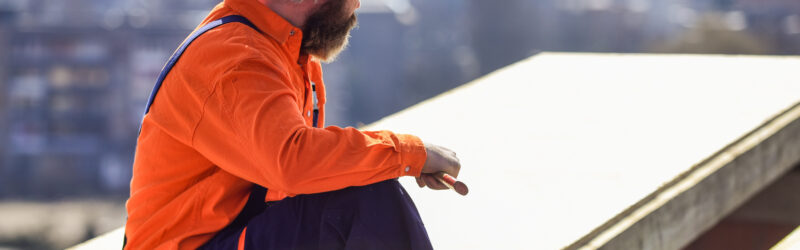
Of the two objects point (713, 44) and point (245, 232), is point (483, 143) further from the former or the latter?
point (713, 44)

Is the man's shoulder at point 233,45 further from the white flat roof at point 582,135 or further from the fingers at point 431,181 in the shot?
the white flat roof at point 582,135

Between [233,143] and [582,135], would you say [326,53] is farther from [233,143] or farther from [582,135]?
[582,135]

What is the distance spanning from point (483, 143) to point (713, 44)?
44.0 m

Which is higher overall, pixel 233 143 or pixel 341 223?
pixel 233 143

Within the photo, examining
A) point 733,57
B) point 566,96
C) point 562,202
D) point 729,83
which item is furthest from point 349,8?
point 733,57

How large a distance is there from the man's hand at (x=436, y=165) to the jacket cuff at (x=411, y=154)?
0.06 feet

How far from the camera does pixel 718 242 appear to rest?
155 inches

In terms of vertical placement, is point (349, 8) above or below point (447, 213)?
above

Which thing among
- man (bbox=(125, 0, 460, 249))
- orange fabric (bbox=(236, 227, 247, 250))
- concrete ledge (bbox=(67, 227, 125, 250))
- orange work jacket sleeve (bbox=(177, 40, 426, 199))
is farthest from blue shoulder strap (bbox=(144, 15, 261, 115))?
concrete ledge (bbox=(67, 227, 125, 250))

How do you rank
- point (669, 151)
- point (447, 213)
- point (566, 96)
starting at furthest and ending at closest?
point (566, 96)
point (669, 151)
point (447, 213)

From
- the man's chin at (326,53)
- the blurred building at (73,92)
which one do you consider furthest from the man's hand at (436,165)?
the blurred building at (73,92)

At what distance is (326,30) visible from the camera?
6.72ft

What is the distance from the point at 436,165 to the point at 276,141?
0.37m

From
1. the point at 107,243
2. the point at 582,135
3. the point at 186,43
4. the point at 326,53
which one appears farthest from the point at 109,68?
the point at 186,43
